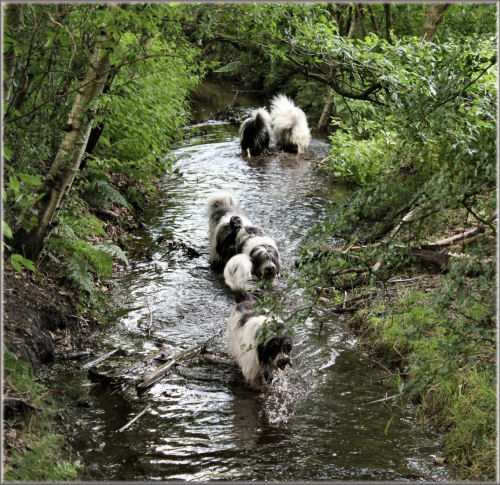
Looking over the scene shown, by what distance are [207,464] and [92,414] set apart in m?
1.18

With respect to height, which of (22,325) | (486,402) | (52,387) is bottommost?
(52,387)

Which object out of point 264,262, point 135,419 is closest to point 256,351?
point 135,419

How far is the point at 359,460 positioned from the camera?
14.8ft

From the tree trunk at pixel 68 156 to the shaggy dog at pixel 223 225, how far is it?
2883 mm

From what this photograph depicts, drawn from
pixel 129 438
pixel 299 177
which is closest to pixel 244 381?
pixel 129 438

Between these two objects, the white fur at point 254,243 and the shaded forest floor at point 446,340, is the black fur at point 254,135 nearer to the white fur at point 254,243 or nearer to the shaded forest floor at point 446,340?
the white fur at point 254,243

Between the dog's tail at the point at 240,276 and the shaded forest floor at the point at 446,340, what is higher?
the shaded forest floor at the point at 446,340

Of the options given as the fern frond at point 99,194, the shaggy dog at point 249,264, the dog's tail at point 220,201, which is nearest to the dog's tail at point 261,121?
the dog's tail at point 220,201

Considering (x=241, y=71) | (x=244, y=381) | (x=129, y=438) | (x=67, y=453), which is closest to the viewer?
(x=67, y=453)

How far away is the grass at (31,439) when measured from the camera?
145 inches

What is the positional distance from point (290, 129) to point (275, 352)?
1003cm

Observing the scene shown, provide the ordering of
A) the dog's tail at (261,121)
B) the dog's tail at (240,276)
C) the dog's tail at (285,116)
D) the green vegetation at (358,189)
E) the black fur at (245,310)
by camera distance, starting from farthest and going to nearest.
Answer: the dog's tail at (285,116), the dog's tail at (261,121), the dog's tail at (240,276), the black fur at (245,310), the green vegetation at (358,189)

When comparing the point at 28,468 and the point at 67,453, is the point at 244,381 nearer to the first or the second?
the point at 67,453

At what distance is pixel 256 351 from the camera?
555cm
